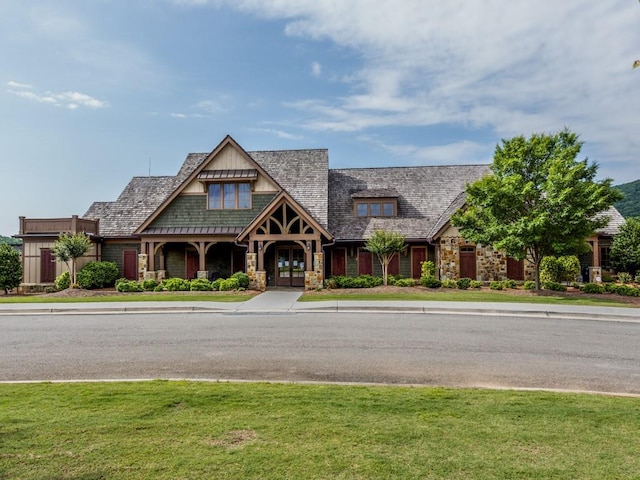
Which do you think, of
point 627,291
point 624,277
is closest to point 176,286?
point 627,291

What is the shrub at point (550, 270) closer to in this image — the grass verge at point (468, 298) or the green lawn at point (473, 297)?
the green lawn at point (473, 297)

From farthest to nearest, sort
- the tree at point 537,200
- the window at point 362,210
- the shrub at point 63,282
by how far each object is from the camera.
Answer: the window at point 362,210
the shrub at point 63,282
the tree at point 537,200

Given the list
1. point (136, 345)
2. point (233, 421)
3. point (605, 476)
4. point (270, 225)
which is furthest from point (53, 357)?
point (270, 225)

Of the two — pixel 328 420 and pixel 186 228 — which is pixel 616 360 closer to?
pixel 328 420

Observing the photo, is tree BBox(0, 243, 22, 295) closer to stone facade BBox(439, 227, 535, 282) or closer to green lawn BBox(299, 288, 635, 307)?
green lawn BBox(299, 288, 635, 307)

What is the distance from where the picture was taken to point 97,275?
2431 cm

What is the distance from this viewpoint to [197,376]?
7359 mm

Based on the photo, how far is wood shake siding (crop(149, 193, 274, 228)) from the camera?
2519 cm

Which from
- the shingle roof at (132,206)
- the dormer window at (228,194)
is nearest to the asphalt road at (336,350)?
the dormer window at (228,194)

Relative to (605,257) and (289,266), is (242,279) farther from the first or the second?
(605,257)

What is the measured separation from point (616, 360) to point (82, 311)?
1718cm

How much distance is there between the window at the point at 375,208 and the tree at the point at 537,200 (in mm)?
5855

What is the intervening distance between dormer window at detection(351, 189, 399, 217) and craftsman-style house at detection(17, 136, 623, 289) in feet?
0.22

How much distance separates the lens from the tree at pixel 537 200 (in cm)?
1916
